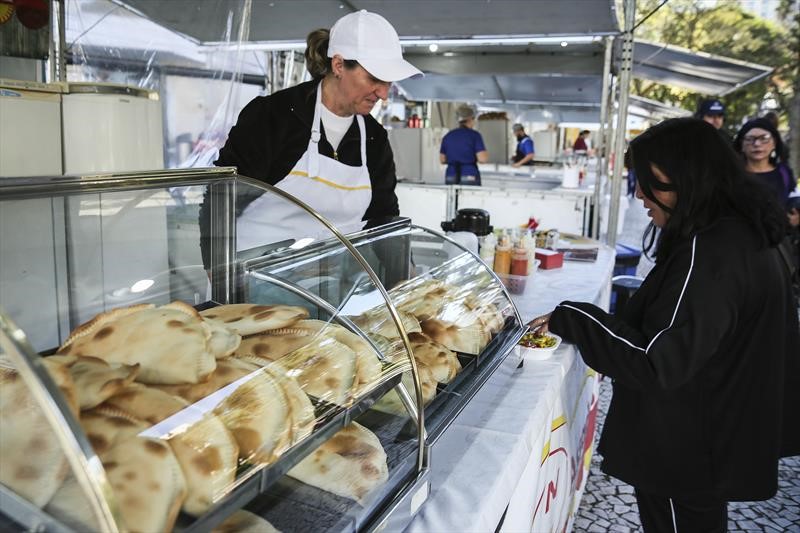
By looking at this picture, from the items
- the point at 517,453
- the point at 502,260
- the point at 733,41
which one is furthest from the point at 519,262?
the point at 733,41

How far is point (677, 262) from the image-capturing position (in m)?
1.60

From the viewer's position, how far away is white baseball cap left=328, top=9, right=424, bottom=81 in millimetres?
1996

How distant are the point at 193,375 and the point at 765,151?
493cm

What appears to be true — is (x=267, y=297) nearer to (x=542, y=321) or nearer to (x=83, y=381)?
(x=83, y=381)

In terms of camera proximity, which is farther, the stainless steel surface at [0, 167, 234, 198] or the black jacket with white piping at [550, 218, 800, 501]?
the black jacket with white piping at [550, 218, 800, 501]

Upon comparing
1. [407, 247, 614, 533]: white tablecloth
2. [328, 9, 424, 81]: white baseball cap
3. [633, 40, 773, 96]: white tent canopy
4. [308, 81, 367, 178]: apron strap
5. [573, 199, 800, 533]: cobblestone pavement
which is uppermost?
[633, 40, 773, 96]: white tent canopy

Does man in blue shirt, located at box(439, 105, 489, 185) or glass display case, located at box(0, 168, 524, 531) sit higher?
man in blue shirt, located at box(439, 105, 489, 185)

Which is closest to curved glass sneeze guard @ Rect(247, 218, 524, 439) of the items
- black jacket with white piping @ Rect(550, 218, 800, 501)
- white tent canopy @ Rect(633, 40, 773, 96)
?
black jacket with white piping @ Rect(550, 218, 800, 501)

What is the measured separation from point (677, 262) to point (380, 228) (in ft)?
2.63

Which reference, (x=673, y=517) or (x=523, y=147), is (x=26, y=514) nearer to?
(x=673, y=517)

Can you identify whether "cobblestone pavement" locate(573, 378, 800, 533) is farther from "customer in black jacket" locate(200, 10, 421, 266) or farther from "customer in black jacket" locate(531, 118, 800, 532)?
"customer in black jacket" locate(200, 10, 421, 266)

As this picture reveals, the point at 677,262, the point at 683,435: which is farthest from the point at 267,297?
the point at 683,435

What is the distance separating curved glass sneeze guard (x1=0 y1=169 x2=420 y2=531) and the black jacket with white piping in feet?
2.26

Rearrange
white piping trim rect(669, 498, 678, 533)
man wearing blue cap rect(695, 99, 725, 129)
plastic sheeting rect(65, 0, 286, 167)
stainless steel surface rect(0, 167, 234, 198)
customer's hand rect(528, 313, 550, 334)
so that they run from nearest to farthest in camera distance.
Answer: stainless steel surface rect(0, 167, 234, 198) < white piping trim rect(669, 498, 678, 533) < customer's hand rect(528, 313, 550, 334) < plastic sheeting rect(65, 0, 286, 167) < man wearing blue cap rect(695, 99, 725, 129)
